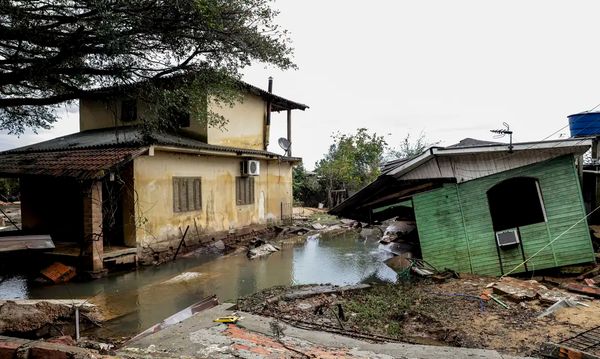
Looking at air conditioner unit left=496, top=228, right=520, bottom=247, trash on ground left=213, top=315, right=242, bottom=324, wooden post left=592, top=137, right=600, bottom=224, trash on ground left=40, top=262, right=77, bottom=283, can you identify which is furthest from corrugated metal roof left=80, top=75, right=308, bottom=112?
wooden post left=592, top=137, right=600, bottom=224

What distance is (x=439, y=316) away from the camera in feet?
21.8

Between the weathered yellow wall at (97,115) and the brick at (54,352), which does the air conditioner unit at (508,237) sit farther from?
the weathered yellow wall at (97,115)

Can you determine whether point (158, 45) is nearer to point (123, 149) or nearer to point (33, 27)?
point (33, 27)

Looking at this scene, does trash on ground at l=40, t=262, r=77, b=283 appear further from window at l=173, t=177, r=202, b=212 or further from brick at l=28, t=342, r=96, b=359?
brick at l=28, t=342, r=96, b=359

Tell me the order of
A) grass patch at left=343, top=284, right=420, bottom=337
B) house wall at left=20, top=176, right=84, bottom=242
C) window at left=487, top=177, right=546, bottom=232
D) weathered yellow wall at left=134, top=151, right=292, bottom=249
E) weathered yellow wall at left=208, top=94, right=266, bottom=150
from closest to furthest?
grass patch at left=343, top=284, right=420, bottom=337, window at left=487, top=177, right=546, bottom=232, weathered yellow wall at left=134, top=151, right=292, bottom=249, house wall at left=20, top=176, right=84, bottom=242, weathered yellow wall at left=208, top=94, right=266, bottom=150

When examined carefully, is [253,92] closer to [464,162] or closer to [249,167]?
[249,167]

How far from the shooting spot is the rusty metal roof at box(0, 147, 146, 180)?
988 cm

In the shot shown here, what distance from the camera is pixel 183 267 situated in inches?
464

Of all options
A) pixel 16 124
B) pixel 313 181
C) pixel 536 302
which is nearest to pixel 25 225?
pixel 16 124

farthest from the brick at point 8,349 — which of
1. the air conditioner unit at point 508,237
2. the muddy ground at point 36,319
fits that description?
the air conditioner unit at point 508,237

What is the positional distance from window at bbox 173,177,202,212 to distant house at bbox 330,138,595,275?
637 cm

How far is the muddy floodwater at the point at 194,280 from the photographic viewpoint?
8.11 meters

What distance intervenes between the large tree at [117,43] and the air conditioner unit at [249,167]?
530 cm

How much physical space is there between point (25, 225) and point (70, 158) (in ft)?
16.2
